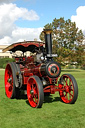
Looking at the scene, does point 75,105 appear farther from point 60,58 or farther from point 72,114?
point 60,58

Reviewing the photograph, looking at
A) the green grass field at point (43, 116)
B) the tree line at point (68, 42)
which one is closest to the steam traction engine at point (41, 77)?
the green grass field at point (43, 116)

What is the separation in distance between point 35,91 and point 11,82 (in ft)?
5.73

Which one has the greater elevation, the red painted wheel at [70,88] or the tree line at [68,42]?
the tree line at [68,42]

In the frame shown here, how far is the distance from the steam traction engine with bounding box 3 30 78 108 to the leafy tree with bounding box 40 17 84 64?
2267cm

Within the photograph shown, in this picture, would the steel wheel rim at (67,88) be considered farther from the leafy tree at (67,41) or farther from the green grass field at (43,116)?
the leafy tree at (67,41)

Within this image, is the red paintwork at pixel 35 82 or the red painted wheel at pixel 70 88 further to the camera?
the red paintwork at pixel 35 82

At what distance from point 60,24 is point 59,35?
2115 millimetres

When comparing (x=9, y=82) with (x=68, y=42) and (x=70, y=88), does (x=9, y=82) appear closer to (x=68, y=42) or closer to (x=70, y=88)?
(x=70, y=88)

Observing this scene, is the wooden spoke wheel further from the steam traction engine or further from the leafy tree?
the leafy tree

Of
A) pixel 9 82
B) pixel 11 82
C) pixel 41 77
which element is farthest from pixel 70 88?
pixel 9 82

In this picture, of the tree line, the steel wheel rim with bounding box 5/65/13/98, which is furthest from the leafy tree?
the steel wheel rim with bounding box 5/65/13/98

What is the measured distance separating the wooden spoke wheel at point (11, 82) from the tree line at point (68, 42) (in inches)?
849

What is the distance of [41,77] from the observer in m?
5.50

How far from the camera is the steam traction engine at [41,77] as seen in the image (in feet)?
16.4
